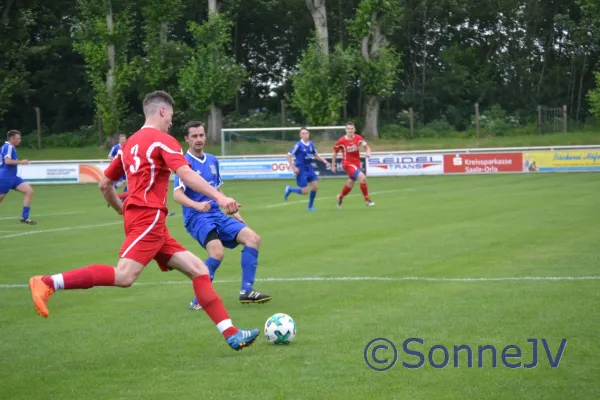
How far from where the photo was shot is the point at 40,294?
711cm

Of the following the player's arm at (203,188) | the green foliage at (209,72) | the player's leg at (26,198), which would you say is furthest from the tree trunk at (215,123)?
the player's arm at (203,188)

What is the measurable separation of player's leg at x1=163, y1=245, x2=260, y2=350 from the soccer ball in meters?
0.40

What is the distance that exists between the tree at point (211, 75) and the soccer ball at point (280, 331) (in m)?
41.6

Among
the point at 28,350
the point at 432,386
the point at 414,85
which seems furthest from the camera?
the point at 414,85

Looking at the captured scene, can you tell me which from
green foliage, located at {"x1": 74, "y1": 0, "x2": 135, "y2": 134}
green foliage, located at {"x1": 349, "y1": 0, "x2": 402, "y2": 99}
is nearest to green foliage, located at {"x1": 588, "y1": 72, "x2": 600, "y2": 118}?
green foliage, located at {"x1": 349, "y1": 0, "x2": 402, "y2": 99}

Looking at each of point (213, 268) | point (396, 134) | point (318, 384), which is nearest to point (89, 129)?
point (396, 134)

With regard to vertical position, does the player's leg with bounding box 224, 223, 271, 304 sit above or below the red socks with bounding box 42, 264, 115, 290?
below

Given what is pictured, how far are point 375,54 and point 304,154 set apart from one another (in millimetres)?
26741

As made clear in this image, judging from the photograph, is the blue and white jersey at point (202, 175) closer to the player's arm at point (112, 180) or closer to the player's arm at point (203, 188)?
the player's arm at point (112, 180)

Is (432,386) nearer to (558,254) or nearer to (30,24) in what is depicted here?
(558,254)

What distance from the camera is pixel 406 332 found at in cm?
799

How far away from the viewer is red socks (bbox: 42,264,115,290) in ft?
23.7

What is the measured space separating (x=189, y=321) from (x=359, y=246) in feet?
20.0

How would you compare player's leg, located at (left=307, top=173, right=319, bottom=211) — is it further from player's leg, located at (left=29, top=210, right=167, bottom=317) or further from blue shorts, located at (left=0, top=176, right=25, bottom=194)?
player's leg, located at (left=29, top=210, right=167, bottom=317)
